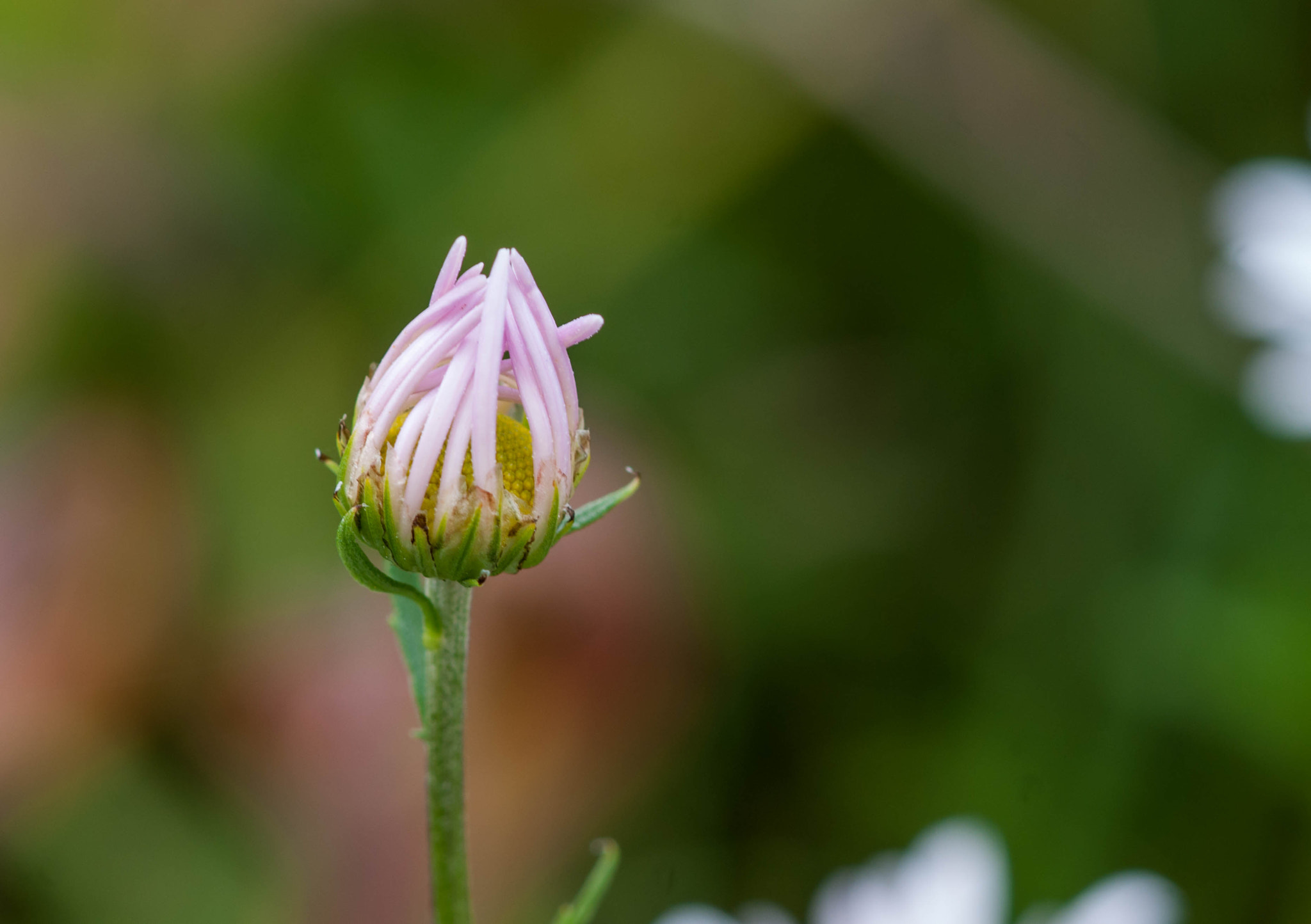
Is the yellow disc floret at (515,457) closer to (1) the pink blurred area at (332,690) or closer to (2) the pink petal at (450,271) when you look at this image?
(2) the pink petal at (450,271)

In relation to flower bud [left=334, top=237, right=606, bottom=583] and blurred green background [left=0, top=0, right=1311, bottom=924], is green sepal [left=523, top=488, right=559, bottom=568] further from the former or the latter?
blurred green background [left=0, top=0, right=1311, bottom=924]

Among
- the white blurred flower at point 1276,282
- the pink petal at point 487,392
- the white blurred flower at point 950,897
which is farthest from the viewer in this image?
the white blurred flower at point 1276,282

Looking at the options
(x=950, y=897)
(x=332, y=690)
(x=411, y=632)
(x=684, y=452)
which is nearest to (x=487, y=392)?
(x=411, y=632)

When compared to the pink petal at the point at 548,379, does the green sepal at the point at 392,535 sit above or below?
below

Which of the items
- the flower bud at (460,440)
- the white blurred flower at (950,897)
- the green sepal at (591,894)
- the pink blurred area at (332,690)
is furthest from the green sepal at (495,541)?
the pink blurred area at (332,690)

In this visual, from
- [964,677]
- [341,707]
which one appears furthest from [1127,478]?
[341,707]

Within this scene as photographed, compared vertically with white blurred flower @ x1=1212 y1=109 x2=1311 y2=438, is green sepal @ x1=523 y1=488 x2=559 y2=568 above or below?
below

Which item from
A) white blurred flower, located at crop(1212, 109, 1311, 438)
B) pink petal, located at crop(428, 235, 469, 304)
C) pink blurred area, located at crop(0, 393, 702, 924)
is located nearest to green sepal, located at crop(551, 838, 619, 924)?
pink petal, located at crop(428, 235, 469, 304)
